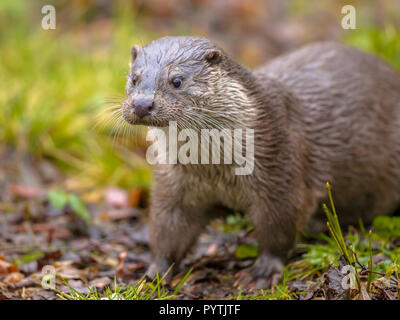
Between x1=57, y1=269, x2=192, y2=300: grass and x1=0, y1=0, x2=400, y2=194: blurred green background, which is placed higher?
x1=0, y1=0, x2=400, y2=194: blurred green background

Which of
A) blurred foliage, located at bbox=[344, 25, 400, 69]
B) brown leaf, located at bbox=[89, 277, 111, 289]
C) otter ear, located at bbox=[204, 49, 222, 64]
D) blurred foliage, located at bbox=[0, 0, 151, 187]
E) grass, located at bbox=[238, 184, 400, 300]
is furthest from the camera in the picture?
blurred foliage, located at bbox=[344, 25, 400, 69]

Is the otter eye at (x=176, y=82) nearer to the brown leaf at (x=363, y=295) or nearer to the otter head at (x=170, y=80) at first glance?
the otter head at (x=170, y=80)

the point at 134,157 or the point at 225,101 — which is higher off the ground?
the point at 225,101

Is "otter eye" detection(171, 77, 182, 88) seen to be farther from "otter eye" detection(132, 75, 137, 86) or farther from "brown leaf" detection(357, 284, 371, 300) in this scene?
"brown leaf" detection(357, 284, 371, 300)

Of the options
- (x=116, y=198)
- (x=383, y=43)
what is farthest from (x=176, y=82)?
(x=383, y=43)

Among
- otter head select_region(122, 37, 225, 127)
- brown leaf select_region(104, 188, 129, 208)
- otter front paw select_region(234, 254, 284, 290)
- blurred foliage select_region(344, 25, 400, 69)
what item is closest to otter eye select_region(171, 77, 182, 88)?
otter head select_region(122, 37, 225, 127)

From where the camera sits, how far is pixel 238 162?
3301mm

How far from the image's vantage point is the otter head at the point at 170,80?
2.92 meters

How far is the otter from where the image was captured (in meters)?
3.09

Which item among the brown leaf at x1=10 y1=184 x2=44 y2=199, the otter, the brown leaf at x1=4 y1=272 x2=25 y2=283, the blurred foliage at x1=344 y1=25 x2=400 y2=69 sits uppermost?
the blurred foliage at x1=344 y1=25 x2=400 y2=69

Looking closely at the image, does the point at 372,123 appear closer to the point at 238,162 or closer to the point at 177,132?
the point at 238,162

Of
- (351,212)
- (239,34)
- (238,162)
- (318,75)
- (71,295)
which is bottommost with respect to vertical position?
(71,295)
